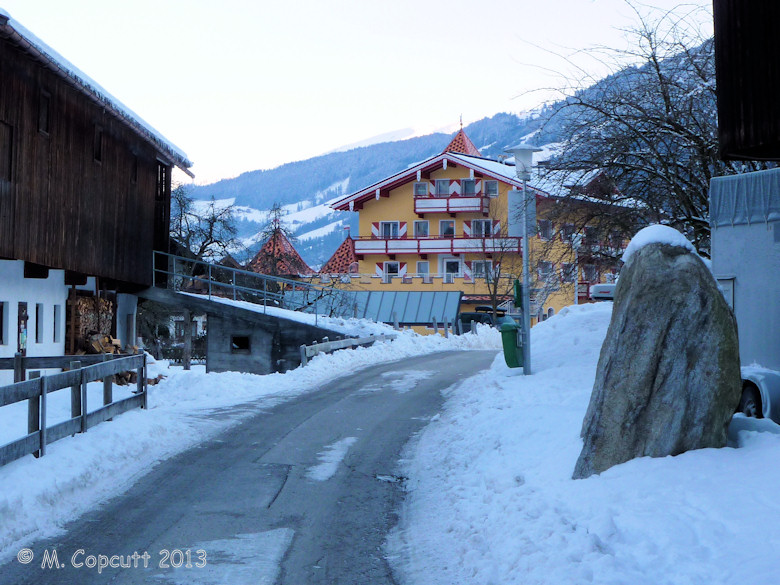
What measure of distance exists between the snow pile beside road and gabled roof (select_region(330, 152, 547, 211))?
50123 mm

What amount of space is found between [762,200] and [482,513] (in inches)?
270

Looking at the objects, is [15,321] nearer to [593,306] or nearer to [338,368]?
[338,368]

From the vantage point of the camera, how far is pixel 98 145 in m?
24.6

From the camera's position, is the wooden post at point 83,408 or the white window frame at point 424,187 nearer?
the wooden post at point 83,408

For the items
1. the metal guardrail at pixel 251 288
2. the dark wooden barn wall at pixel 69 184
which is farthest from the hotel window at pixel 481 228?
the dark wooden barn wall at pixel 69 184

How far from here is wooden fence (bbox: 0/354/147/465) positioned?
32.3 ft

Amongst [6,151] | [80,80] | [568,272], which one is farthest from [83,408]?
[568,272]

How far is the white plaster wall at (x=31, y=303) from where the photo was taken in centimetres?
2112

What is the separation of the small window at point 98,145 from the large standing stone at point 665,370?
1912 centimetres

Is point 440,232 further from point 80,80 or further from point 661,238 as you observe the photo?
point 661,238

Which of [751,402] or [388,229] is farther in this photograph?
[388,229]

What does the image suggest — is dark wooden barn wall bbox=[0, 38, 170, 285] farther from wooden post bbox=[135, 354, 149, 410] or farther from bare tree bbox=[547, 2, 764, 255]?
bare tree bbox=[547, 2, 764, 255]

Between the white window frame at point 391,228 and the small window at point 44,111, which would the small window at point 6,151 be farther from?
the white window frame at point 391,228

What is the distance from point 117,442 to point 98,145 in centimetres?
1491
